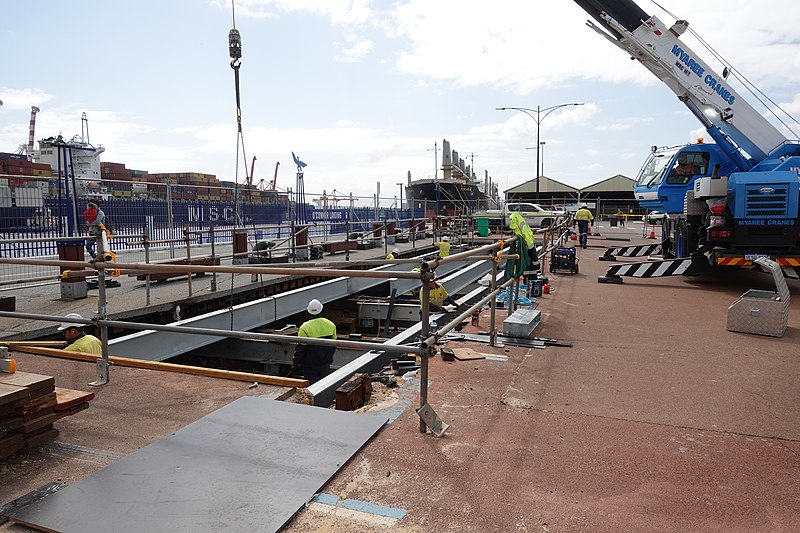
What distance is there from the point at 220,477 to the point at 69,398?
53.1 inches

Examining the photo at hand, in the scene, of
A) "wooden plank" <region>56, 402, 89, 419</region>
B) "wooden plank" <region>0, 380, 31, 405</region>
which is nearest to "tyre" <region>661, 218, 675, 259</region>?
"wooden plank" <region>56, 402, 89, 419</region>

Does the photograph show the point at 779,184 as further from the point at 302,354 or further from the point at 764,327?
the point at 302,354

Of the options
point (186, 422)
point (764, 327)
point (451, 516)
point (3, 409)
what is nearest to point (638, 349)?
point (764, 327)

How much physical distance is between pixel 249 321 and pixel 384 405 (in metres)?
5.84

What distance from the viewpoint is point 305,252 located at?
51.7 feet

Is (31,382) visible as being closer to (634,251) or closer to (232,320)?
(232,320)

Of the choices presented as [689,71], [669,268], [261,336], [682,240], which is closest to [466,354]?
[261,336]

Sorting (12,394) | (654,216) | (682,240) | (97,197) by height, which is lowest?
(12,394)

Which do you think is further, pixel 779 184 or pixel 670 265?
pixel 670 265

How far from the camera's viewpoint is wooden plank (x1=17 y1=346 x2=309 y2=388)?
436 cm

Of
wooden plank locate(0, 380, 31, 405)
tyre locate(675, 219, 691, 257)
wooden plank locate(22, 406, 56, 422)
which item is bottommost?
wooden plank locate(22, 406, 56, 422)

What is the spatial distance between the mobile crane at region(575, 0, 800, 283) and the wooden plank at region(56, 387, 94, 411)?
1006cm

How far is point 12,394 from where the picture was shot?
3.00 metres

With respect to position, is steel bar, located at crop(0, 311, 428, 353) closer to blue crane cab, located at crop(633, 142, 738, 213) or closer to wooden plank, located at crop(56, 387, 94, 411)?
wooden plank, located at crop(56, 387, 94, 411)
